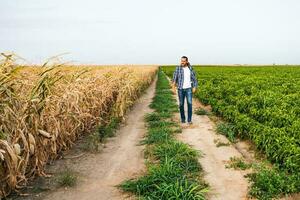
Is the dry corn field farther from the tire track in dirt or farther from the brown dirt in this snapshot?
the tire track in dirt

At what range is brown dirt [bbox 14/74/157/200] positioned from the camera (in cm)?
607

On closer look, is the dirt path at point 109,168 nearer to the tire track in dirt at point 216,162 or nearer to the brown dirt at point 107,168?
the brown dirt at point 107,168

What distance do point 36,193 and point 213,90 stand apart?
1281 centimetres

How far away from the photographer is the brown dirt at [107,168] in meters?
6.07

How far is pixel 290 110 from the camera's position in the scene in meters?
10.5

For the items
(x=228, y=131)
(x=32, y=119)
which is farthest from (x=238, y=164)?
(x=32, y=119)

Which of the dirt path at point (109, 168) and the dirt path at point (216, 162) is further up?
the dirt path at point (109, 168)

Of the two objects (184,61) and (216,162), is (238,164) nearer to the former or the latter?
(216,162)

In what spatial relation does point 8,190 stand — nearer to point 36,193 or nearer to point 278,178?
point 36,193

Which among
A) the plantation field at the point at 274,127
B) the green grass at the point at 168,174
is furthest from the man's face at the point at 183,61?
the green grass at the point at 168,174

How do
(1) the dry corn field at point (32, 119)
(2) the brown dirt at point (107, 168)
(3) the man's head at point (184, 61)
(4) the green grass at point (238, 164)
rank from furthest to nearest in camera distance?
(3) the man's head at point (184, 61)
(4) the green grass at point (238, 164)
(2) the brown dirt at point (107, 168)
(1) the dry corn field at point (32, 119)

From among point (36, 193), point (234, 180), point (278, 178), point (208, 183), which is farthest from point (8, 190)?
point (278, 178)

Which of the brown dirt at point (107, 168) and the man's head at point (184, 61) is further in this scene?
the man's head at point (184, 61)

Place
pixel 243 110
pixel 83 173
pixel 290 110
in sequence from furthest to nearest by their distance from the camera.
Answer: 1. pixel 243 110
2. pixel 290 110
3. pixel 83 173
